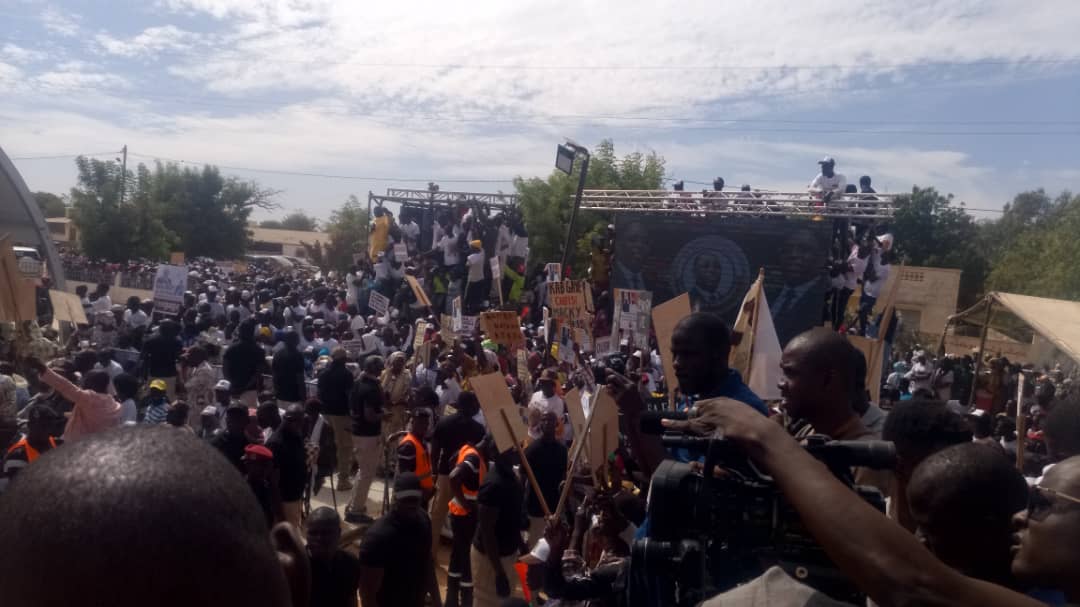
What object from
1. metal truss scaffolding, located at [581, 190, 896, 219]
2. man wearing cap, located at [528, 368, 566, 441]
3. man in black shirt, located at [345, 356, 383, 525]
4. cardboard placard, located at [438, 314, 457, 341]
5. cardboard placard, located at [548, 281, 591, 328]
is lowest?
man in black shirt, located at [345, 356, 383, 525]

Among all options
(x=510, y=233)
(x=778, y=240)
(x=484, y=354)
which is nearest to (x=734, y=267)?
(x=778, y=240)

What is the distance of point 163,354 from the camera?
402 inches

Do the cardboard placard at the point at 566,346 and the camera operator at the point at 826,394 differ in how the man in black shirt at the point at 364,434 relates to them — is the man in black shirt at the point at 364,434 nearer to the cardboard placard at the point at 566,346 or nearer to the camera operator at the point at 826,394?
the cardboard placard at the point at 566,346

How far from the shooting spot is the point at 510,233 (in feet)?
65.5

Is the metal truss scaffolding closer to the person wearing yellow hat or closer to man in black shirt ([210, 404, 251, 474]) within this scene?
the person wearing yellow hat

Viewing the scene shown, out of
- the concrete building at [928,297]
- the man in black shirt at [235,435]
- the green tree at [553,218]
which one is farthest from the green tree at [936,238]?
the man in black shirt at [235,435]

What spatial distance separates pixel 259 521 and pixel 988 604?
1183mm

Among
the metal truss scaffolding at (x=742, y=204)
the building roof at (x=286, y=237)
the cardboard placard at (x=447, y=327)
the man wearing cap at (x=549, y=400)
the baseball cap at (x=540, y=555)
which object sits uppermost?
the metal truss scaffolding at (x=742, y=204)

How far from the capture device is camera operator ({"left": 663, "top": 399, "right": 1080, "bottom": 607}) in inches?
56.4

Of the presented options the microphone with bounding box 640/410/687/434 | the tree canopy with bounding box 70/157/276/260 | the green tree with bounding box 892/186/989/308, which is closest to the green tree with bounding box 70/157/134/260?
the tree canopy with bounding box 70/157/276/260

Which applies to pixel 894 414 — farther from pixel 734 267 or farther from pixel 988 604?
pixel 734 267

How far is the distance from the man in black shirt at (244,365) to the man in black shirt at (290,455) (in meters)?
3.14

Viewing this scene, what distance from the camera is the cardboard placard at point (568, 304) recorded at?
33.1 ft

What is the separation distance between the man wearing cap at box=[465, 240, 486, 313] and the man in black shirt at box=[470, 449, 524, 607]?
11.8m
